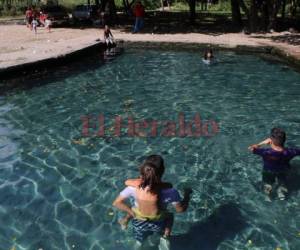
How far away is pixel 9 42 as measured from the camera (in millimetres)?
23922

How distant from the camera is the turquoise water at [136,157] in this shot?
668 cm

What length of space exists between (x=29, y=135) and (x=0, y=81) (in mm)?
5545

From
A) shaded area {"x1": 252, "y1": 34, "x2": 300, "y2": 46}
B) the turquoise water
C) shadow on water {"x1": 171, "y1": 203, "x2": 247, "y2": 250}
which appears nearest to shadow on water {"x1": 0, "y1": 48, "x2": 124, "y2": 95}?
the turquoise water

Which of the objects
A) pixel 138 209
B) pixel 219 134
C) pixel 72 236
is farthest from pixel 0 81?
pixel 138 209

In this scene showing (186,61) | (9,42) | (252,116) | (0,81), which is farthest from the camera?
(9,42)

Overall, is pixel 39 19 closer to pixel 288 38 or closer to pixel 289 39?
pixel 288 38

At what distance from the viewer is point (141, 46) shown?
24.3 meters

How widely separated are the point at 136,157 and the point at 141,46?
15.8 meters

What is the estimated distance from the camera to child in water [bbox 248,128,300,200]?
7.04 meters

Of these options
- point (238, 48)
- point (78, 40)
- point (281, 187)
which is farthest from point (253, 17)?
point (281, 187)

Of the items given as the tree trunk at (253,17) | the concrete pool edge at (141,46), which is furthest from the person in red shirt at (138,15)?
the tree trunk at (253,17)

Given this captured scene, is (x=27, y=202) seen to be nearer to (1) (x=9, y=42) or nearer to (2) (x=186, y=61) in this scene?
(2) (x=186, y=61)

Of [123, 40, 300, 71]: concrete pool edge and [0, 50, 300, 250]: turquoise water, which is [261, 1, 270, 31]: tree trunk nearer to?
[123, 40, 300, 71]: concrete pool edge

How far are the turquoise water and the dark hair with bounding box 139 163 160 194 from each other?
158 cm
